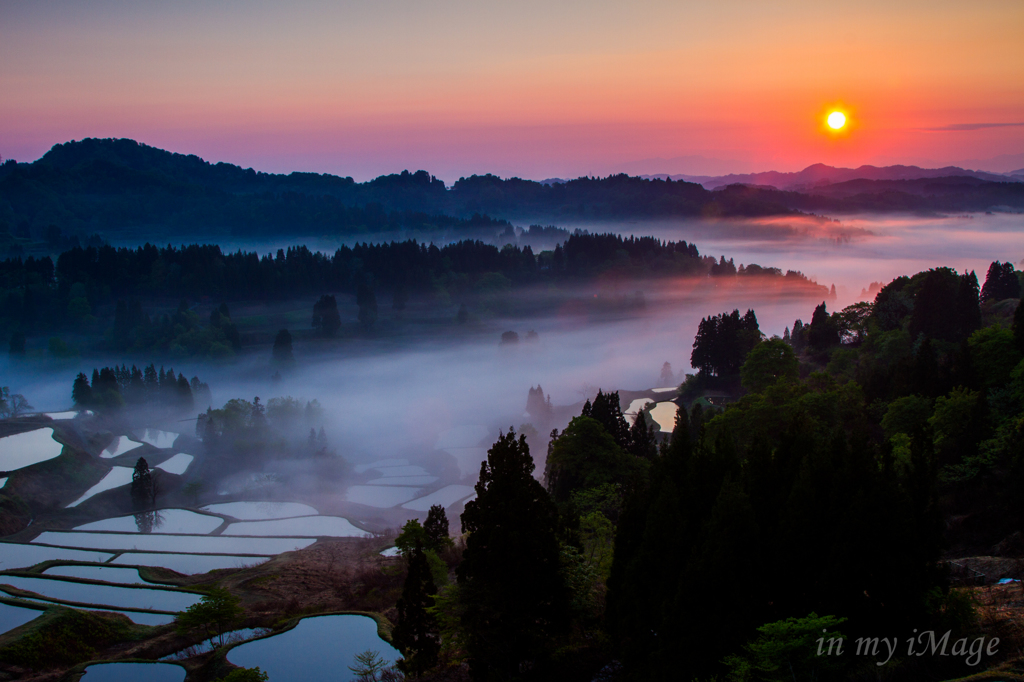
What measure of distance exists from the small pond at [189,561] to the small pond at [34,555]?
2.35m

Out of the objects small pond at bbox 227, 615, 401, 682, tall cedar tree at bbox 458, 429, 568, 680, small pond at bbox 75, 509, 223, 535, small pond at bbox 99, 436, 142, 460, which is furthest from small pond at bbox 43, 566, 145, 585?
small pond at bbox 99, 436, 142, 460

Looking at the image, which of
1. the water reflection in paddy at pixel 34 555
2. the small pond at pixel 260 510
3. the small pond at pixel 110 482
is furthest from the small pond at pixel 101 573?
the small pond at pixel 110 482

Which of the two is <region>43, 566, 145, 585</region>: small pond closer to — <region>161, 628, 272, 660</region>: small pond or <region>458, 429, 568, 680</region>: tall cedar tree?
<region>161, 628, 272, 660</region>: small pond

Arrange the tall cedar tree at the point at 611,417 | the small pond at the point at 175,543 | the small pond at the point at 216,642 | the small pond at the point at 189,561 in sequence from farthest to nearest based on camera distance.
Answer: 1. the small pond at the point at 175,543
2. the tall cedar tree at the point at 611,417
3. the small pond at the point at 189,561
4. the small pond at the point at 216,642

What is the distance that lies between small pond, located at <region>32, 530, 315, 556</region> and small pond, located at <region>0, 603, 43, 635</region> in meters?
17.4

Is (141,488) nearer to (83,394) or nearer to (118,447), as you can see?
(118,447)

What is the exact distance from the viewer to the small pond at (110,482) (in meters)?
87.7

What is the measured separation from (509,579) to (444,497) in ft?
278

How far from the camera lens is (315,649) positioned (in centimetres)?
3241

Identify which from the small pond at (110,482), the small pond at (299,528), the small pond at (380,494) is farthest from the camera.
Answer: the small pond at (380,494)

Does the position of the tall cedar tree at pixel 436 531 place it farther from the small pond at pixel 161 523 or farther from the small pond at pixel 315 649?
the small pond at pixel 161 523

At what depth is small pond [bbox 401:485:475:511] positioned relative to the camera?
9935 cm

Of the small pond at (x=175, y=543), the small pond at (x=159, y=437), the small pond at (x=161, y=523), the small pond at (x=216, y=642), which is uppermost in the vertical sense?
the small pond at (x=216, y=642)

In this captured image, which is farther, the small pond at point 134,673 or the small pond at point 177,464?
the small pond at point 177,464
